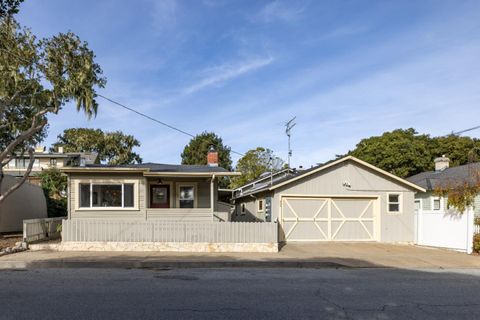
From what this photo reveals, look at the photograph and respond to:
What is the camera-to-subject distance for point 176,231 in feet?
52.6

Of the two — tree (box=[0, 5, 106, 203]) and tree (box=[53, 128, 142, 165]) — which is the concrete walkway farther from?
tree (box=[53, 128, 142, 165])

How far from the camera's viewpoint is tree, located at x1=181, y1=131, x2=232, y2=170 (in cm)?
5506

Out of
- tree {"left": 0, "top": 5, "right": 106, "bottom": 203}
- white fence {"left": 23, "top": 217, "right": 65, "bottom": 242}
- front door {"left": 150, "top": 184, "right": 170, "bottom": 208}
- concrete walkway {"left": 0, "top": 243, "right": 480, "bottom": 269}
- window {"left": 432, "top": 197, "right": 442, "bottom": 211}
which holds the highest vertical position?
tree {"left": 0, "top": 5, "right": 106, "bottom": 203}

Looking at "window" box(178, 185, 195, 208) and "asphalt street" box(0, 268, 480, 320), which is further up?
"window" box(178, 185, 195, 208)

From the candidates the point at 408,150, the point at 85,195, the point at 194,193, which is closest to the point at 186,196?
the point at 194,193

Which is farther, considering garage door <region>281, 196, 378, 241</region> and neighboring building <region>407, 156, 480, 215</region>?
neighboring building <region>407, 156, 480, 215</region>

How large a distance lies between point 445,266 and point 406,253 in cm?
297

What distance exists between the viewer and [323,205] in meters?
19.9

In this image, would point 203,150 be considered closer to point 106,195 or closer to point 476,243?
point 106,195

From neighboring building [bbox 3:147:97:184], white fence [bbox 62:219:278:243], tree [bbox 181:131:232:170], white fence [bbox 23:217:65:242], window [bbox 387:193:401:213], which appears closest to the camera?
white fence [bbox 62:219:278:243]

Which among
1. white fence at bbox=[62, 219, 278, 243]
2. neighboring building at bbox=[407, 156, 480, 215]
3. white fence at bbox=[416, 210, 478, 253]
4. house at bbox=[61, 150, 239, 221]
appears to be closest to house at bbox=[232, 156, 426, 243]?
white fence at bbox=[416, 210, 478, 253]

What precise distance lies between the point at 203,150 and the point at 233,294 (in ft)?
155

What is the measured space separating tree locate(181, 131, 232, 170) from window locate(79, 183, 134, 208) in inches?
1410

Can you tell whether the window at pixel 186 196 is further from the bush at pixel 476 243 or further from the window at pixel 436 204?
the window at pixel 436 204
